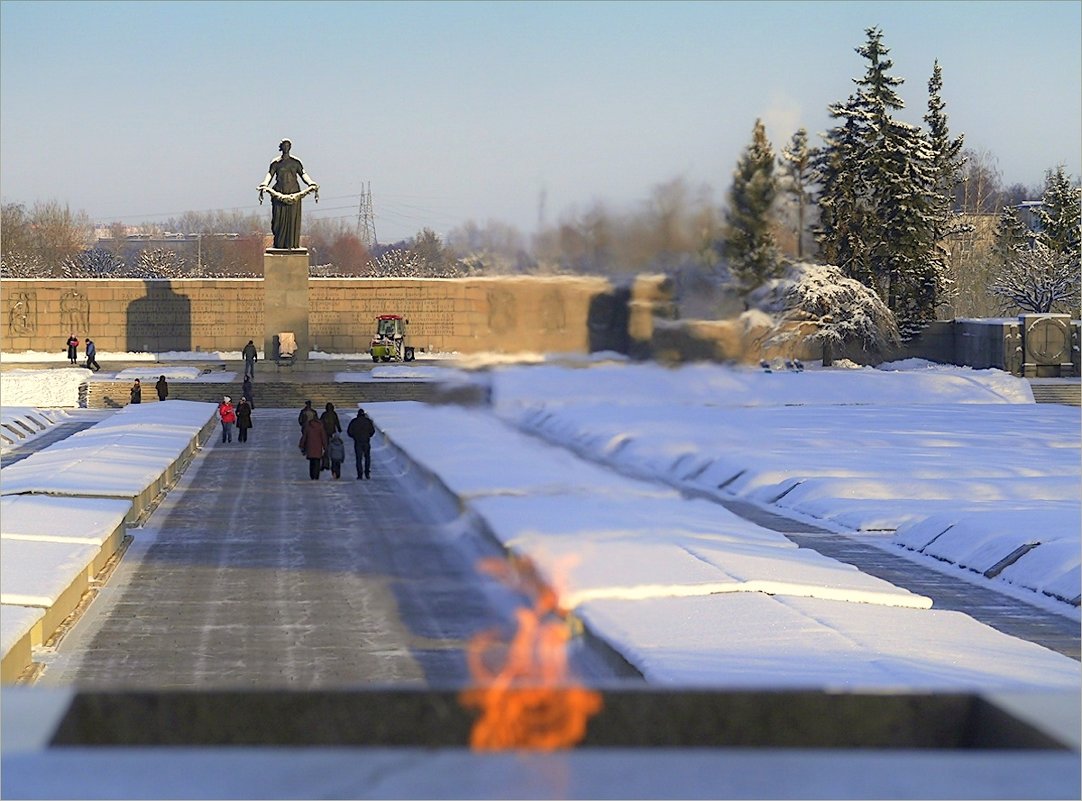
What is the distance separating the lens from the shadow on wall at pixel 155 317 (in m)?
68.3

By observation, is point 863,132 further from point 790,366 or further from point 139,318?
point 139,318

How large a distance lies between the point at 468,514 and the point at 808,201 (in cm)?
655

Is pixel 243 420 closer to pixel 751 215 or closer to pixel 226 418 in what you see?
pixel 226 418

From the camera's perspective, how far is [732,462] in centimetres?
3072

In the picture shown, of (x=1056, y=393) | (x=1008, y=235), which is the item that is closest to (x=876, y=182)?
(x=1056, y=393)

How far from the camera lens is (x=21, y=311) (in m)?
67.8

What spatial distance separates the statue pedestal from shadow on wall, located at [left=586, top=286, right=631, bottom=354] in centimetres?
3780

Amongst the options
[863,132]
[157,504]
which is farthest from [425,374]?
[157,504]

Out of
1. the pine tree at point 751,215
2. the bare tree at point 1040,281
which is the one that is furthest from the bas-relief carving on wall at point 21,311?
the pine tree at point 751,215

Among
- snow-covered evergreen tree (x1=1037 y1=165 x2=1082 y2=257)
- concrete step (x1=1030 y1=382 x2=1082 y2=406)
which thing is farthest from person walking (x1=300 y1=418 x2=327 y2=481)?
snow-covered evergreen tree (x1=1037 y1=165 x2=1082 y2=257)

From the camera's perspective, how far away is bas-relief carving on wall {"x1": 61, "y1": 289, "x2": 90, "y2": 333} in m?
67.8

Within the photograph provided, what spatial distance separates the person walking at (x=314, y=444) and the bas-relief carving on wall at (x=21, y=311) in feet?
138

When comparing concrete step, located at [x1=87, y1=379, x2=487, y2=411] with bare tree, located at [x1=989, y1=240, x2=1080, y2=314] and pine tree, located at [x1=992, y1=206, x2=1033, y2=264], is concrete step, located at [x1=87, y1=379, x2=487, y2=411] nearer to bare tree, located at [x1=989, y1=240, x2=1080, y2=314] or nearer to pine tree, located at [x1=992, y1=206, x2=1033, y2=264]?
bare tree, located at [x1=989, y1=240, x2=1080, y2=314]

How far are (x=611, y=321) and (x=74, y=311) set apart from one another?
173 ft
